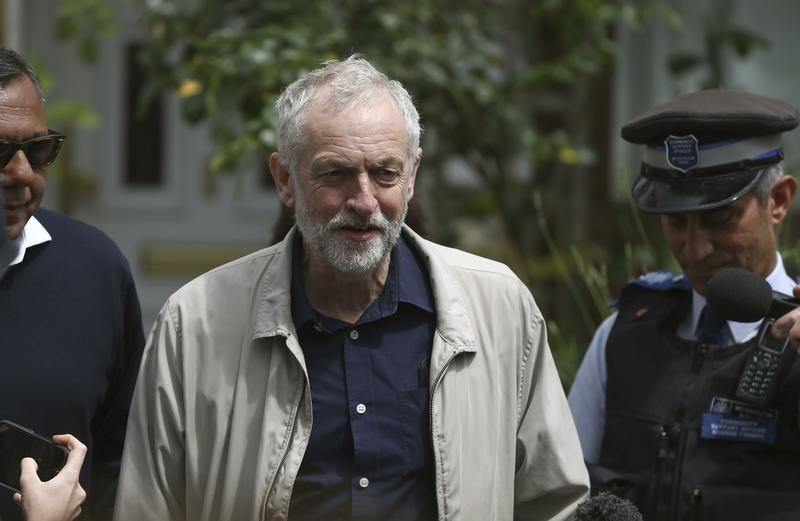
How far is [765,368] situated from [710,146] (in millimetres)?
629

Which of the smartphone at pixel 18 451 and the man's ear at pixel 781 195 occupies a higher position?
the man's ear at pixel 781 195

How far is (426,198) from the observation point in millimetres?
7188

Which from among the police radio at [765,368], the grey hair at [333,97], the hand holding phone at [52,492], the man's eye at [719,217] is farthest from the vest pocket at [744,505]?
the hand holding phone at [52,492]

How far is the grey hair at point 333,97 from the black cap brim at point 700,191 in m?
0.73

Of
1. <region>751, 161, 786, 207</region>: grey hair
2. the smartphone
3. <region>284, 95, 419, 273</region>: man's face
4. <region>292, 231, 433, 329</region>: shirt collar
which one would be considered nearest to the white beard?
<region>284, 95, 419, 273</region>: man's face

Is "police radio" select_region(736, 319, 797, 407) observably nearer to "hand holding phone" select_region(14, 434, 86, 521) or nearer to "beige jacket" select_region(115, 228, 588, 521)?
"beige jacket" select_region(115, 228, 588, 521)

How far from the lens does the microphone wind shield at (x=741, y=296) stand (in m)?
3.09

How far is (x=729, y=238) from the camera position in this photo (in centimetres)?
340

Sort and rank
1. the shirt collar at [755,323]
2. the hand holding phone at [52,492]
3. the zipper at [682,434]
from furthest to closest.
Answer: the shirt collar at [755,323] → the zipper at [682,434] → the hand holding phone at [52,492]

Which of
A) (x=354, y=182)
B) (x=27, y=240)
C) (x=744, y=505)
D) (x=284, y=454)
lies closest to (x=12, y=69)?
(x=27, y=240)

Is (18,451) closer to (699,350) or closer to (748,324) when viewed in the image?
(699,350)

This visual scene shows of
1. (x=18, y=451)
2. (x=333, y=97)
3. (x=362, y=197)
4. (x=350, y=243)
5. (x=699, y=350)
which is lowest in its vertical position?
(x=18, y=451)

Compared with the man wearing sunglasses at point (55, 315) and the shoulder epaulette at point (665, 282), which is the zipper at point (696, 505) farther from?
the man wearing sunglasses at point (55, 315)

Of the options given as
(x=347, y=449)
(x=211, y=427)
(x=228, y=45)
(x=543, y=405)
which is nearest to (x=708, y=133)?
(x=543, y=405)
